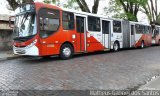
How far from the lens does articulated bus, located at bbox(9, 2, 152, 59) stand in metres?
13.5

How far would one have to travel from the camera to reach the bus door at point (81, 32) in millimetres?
16172

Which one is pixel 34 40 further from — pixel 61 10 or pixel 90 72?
pixel 90 72

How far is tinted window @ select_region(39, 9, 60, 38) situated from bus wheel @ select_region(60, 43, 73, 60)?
119 cm

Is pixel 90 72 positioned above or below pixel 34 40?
below

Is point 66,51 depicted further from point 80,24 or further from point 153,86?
point 153,86

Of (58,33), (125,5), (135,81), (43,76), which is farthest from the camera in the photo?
(125,5)

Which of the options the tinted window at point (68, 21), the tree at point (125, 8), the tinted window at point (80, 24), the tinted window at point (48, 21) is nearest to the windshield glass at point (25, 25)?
the tinted window at point (48, 21)

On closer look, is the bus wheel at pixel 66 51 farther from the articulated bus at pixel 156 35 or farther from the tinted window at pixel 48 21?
the articulated bus at pixel 156 35

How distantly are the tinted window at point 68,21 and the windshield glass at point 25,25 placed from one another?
6.85 feet

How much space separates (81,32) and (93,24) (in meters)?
1.78

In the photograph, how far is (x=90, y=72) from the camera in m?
10.0

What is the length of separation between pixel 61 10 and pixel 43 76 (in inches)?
253

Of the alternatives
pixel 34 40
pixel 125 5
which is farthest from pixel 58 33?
pixel 125 5

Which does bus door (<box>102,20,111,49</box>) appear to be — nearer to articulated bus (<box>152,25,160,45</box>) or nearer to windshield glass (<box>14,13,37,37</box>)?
windshield glass (<box>14,13,37,37</box>)
